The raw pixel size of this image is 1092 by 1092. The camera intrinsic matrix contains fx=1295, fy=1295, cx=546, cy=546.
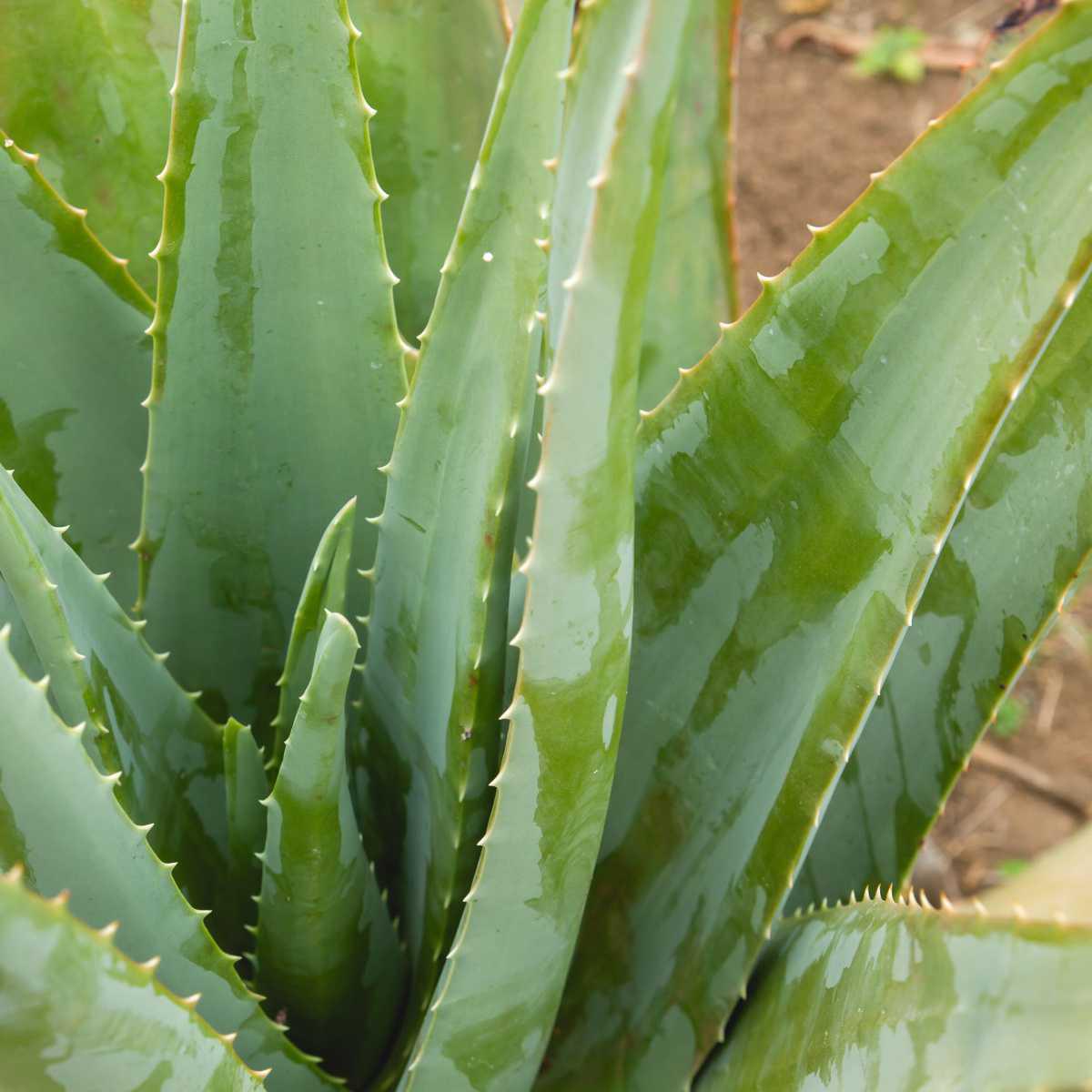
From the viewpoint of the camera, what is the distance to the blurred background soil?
170 centimetres

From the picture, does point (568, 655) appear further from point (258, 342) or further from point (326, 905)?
point (258, 342)

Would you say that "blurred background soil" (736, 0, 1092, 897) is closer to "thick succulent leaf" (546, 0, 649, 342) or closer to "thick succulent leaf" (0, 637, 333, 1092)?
"thick succulent leaf" (0, 637, 333, 1092)

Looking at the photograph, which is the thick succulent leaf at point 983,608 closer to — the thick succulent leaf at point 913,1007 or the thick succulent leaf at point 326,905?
the thick succulent leaf at point 913,1007

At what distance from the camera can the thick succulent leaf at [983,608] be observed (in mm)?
726

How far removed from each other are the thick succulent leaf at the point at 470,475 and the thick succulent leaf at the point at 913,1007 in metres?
0.18

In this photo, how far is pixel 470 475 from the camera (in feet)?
2.12

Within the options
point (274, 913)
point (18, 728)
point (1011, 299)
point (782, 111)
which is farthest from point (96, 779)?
point (782, 111)

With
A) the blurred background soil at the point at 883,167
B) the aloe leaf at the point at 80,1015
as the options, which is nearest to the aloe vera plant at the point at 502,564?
the aloe leaf at the point at 80,1015

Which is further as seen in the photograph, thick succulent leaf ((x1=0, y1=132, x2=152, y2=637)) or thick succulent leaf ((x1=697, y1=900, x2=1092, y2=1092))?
thick succulent leaf ((x1=0, y1=132, x2=152, y2=637))

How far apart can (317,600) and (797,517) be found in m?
0.25

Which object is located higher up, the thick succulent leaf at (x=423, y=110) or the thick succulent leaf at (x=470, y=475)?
the thick succulent leaf at (x=423, y=110)

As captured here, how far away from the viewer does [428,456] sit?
68cm

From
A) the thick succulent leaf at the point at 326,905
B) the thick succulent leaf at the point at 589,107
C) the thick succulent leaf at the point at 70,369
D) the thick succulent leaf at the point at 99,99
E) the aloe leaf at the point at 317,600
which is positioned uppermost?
the thick succulent leaf at the point at 99,99

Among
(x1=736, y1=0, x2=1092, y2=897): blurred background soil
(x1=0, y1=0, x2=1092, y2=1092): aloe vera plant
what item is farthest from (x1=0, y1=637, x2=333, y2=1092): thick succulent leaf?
(x1=736, y1=0, x2=1092, y2=897): blurred background soil
